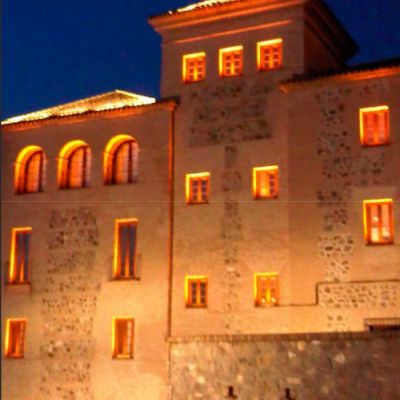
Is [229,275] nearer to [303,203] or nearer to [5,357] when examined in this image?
[303,203]

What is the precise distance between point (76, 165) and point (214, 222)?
5.90 metres

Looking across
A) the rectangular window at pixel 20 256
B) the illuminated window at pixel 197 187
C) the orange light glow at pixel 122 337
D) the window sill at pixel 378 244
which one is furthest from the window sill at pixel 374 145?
the rectangular window at pixel 20 256

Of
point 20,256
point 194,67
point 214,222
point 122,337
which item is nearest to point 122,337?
point 122,337

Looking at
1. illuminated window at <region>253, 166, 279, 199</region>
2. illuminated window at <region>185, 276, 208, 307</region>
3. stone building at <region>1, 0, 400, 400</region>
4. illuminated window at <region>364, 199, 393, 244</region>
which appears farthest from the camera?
illuminated window at <region>185, 276, 208, 307</region>

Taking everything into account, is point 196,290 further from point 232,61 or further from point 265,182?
point 232,61

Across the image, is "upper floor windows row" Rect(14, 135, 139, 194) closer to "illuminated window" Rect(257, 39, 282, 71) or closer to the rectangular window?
the rectangular window

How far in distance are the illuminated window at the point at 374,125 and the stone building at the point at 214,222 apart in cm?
5

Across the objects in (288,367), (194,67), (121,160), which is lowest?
(288,367)

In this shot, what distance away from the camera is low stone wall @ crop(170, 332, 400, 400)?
2169 centimetres

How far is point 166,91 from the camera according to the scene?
94.4 ft

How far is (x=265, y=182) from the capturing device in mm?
26828

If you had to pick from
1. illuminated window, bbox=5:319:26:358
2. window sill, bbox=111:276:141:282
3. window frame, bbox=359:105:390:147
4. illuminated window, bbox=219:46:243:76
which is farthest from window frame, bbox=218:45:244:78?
illuminated window, bbox=5:319:26:358

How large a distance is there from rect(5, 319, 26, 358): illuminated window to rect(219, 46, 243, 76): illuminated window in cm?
1063

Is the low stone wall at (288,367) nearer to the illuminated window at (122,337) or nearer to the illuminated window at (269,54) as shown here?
the illuminated window at (122,337)
